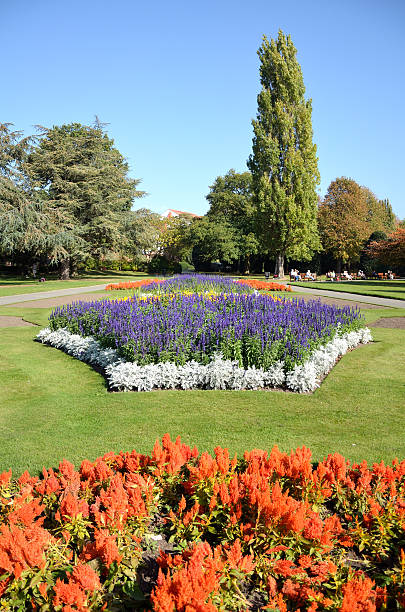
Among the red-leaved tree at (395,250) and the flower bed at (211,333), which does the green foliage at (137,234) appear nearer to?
the red-leaved tree at (395,250)

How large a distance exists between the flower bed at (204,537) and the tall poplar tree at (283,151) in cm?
2928

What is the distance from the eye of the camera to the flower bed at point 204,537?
1.76m

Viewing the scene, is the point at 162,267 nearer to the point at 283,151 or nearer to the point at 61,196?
the point at 61,196

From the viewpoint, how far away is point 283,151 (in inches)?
→ 1234

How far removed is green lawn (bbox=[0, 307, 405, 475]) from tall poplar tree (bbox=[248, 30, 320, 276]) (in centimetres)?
2570

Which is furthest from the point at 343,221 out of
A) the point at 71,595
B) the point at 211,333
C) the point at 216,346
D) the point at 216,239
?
the point at 71,595

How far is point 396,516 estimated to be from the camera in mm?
2289

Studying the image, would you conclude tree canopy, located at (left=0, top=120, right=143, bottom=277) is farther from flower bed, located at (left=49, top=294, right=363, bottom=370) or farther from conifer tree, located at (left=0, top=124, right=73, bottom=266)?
flower bed, located at (left=49, top=294, right=363, bottom=370)

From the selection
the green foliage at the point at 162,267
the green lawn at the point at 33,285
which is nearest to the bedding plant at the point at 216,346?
the green lawn at the point at 33,285

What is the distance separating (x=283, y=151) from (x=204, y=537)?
32.4 m

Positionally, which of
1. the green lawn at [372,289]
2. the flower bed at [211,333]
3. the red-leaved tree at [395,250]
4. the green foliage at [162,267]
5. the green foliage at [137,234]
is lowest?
the flower bed at [211,333]

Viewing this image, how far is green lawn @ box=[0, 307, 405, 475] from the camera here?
383 cm

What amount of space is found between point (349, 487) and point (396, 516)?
32 centimetres

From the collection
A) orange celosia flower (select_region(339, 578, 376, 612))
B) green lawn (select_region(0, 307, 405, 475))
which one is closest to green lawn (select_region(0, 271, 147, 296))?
green lawn (select_region(0, 307, 405, 475))
